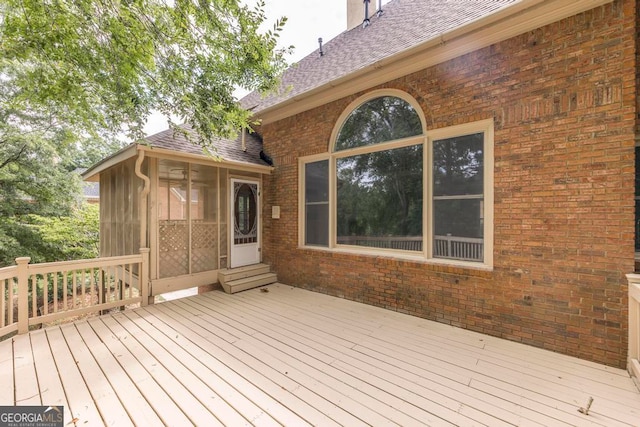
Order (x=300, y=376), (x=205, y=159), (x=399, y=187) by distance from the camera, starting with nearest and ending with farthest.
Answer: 1. (x=300, y=376)
2. (x=399, y=187)
3. (x=205, y=159)

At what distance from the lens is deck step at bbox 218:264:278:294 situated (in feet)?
18.5

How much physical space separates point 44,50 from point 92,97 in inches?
27.5

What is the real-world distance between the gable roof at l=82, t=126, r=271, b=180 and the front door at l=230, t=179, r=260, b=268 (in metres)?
0.55

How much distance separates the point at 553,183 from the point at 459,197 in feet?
3.52

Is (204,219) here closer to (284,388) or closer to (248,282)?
(248,282)

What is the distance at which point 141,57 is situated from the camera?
10.7 ft

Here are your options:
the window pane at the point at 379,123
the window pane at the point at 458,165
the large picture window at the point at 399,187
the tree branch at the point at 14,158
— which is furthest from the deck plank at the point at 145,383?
the tree branch at the point at 14,158

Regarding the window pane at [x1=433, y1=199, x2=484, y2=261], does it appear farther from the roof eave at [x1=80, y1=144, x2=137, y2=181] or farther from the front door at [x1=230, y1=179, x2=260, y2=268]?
the roof eave at [x1=80, y1=144, x2=137, y2=181]

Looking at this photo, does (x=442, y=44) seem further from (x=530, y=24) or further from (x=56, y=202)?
(x=56, y=202)

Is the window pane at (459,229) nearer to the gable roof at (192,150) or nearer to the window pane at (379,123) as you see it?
the window pane at (379,123)

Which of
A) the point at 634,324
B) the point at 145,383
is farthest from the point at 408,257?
the point at 145,383

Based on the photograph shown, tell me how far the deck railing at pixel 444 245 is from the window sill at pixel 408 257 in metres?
0.08

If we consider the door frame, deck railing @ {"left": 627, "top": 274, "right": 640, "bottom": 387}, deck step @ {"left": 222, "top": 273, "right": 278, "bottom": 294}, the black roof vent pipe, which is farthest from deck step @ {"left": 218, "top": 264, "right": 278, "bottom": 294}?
the black roof vent pipe

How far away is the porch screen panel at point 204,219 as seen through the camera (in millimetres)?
5656
